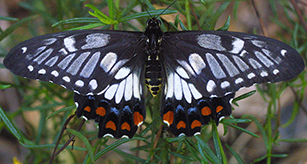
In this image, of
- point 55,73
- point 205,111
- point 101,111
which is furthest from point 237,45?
point 55,73

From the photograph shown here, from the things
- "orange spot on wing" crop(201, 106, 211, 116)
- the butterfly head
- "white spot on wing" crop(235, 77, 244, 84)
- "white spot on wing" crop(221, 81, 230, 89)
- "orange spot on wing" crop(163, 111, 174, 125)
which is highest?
the butterfly head

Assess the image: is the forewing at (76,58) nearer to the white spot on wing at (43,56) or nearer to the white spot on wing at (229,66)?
the white spot on wing at (43,56)

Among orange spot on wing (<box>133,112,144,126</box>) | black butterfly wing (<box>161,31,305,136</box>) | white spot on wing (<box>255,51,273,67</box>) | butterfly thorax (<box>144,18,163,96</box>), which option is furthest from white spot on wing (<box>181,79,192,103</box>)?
white spot on wing (<box>255,51,273,67</box>)

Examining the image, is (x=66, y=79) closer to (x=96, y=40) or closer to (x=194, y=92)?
(x=96, y=40)

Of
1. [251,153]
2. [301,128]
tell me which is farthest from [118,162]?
[301,128]

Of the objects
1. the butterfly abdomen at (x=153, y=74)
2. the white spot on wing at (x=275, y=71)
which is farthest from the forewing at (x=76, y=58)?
the white spot on wing at (x=275, y=71)

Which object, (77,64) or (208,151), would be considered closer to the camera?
(208,151)

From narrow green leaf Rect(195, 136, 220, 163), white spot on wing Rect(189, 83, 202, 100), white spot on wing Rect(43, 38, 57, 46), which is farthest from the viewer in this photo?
white spot on wing Rect(189, 83, 202, 100)

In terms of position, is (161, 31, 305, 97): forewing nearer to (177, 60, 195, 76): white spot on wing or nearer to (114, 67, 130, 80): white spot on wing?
(177, 60, 195, 76): white spot on wing

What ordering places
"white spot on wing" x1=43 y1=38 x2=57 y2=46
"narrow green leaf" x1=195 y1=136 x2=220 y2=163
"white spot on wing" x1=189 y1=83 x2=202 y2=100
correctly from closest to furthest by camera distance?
"narrow green leaf" x1=195 y1=136 x2=220 y2=163 → "white spot on wing" x1=43 y1=38 x2=57 y2=46 → "white spot on wing" x1=189 y1=83 x2=202 y2=100
